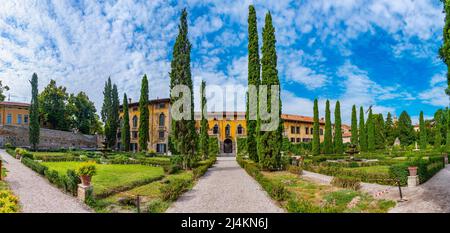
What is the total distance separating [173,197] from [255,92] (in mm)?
15011

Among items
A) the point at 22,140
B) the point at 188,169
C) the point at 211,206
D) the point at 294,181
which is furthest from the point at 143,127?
the point at 211,206

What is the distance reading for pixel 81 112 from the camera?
56.2 m

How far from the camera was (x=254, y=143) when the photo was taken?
25750 mm

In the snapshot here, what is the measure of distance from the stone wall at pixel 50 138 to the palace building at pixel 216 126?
5817 millimetres

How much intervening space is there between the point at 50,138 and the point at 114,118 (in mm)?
11123

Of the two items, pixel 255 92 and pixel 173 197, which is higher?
pixel 255 92

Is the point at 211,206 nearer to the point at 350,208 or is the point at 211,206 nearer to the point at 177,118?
the point at 350,208

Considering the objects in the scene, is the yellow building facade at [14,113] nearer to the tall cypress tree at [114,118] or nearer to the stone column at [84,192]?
the tall cypress tree at [114,118]

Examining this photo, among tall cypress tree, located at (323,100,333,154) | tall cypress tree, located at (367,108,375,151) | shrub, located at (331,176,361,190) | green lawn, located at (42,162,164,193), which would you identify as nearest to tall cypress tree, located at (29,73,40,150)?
green lawn, located at (42,162,164,193)

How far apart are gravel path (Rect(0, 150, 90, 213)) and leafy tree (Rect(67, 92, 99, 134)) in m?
43.2

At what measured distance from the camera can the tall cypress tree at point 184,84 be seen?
71.9 feet

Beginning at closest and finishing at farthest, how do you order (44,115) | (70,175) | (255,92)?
1. (70,175)
2. (255,92)
3. (44,115)

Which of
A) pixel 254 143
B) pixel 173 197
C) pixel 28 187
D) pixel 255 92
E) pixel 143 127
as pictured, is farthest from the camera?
pixel 143 127

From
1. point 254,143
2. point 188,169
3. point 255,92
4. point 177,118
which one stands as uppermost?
point 255,92
